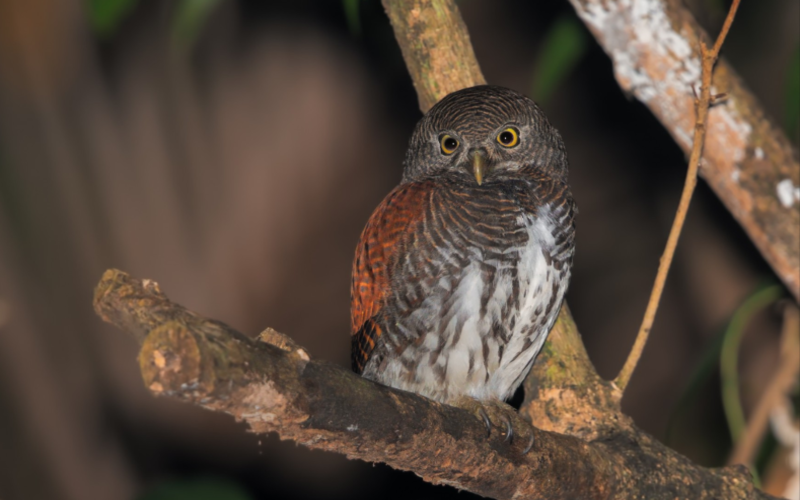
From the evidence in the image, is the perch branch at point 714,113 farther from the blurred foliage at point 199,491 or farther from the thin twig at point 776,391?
the blurred foliage at point 199,491

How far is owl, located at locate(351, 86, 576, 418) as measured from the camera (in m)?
2.70

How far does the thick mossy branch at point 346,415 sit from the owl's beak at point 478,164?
89 centimetres

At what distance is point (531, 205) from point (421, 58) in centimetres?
93

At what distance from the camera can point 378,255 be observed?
110 inches

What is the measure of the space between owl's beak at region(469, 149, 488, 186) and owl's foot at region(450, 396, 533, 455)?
2.62 ft

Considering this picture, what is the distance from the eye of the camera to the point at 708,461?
13.8 feet

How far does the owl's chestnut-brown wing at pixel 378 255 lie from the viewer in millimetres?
2785

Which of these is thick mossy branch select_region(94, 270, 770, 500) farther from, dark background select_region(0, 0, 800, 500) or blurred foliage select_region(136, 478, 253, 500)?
dark background select_region(0, 0, 800, 500)

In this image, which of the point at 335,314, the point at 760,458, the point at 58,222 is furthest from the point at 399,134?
the point at 760,458

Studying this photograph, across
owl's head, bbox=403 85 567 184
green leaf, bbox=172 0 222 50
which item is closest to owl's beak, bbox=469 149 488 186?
owl's head, bbox=403 85 567 184

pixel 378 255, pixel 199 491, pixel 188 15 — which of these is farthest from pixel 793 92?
pixel 199 491

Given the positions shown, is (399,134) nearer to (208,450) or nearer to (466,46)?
(466,46)

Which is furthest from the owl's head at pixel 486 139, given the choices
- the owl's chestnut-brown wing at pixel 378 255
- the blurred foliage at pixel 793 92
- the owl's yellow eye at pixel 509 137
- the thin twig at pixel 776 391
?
the thin twig at pixel 776 391

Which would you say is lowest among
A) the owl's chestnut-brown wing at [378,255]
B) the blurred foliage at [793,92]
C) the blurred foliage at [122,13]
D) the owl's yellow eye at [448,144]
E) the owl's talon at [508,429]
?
the owl's talon at [508,429]
